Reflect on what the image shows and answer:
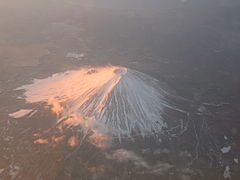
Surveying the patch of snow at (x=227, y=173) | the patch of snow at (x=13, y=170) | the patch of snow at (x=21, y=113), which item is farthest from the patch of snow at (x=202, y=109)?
the patch of snow at (x=13, y=170)

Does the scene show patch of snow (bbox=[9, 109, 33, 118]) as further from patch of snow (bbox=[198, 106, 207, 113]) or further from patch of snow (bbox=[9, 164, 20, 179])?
patch of snow (bbox=[198, 106, 207, 113])

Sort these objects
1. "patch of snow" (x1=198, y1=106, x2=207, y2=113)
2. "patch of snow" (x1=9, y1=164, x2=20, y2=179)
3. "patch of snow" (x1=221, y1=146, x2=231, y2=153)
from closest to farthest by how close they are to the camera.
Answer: "patch of snow" (x1=9, y1=164, x2=20, y2=179) < "patch of snow" (x1=221, y1=146, x2=231, y2=153) < "patch of snow" (x1=198, y1=106, x2=207, y2=113)

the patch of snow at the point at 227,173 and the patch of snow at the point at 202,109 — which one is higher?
the patch of snow at the point at 202,109

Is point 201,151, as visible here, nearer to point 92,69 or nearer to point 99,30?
point 92,69

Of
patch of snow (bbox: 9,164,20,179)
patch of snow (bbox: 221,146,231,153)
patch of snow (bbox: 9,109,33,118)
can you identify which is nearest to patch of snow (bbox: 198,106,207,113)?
patch of snow (bbox: 221,146,231,153)

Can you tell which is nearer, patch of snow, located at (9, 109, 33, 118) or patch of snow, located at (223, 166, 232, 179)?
patch of snow, located at (223, 166, 232, 179)

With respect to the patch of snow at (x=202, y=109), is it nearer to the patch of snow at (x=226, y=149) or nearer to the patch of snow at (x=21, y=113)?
the patch of snow at (x=226, y=149)

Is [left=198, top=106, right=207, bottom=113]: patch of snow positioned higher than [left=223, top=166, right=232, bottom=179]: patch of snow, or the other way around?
[left=198, top=106, right=207, bottom=113]: patch of snow

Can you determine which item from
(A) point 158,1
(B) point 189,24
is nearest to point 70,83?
(B) point 189,24

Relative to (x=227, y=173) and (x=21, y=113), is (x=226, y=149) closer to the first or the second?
(x=227, y=173)

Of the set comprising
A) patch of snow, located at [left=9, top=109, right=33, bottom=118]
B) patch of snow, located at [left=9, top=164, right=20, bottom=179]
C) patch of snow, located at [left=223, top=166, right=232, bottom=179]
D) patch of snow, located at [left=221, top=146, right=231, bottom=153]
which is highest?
patch of snow, located at [left=9, top=109, right=33, bottom=118]

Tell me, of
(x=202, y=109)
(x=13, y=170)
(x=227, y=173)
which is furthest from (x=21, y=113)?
(x=227, y=173)
